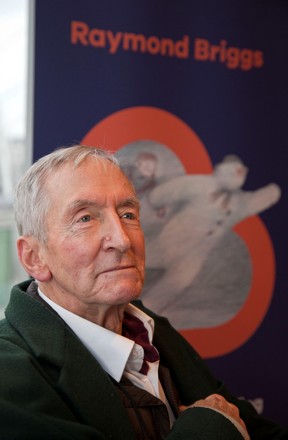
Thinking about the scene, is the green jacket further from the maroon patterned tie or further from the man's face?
the maroon patterned tie

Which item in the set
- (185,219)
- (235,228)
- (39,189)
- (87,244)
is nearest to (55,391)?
(87,244)

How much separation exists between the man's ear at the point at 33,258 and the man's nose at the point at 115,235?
0.18 metres

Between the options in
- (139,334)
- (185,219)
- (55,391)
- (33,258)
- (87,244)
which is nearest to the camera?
(55,391)

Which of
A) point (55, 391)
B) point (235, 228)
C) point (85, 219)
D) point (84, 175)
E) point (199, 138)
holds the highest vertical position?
point (199, 138)

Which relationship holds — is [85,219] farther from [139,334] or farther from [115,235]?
[139,334]

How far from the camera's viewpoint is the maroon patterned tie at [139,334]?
66.0 inches

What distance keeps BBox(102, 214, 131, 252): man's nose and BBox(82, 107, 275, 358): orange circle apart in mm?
922

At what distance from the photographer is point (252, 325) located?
111 inches

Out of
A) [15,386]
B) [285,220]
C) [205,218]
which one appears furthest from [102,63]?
[15,386]

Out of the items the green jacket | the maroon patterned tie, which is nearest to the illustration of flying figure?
the maroon patterned tie

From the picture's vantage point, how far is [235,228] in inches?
108

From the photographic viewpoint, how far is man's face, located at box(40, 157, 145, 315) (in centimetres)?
154

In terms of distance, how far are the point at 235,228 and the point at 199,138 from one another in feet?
1.40

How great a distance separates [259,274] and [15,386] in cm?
168
